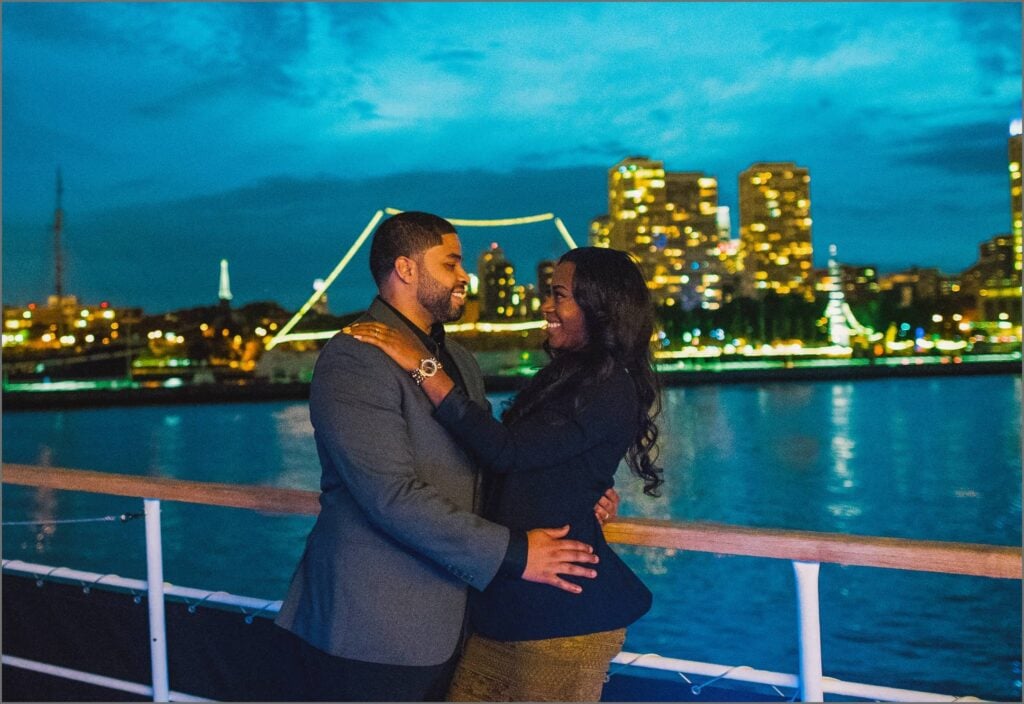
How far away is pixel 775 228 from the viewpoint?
442ft

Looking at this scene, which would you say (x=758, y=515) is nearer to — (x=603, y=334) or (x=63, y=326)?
(x=603, y=334)

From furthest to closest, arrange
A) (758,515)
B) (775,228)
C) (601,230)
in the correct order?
1. (775,228)
2. (601,230)
3. (758,515)

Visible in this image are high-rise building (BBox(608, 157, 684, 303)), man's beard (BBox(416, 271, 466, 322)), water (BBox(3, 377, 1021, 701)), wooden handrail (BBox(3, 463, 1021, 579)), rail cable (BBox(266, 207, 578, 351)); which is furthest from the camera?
high-rise building (BBox(608, 157, 684, 303))

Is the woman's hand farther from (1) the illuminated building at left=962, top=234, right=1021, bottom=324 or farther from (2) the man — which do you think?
(1) the illuminated building at left=962, top=234, right=1021, bottom=324

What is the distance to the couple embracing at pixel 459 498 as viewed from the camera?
5.43 feet

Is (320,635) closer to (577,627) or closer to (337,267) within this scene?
(577,627)

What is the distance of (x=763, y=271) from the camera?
131500 mm

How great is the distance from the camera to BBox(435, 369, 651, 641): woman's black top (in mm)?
1684

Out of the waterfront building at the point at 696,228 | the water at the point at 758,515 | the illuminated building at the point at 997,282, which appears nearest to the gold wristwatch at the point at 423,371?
the water at the point at 758,515

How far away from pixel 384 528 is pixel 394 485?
7 centimetres

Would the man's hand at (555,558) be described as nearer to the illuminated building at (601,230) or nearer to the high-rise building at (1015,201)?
the high-rise building at (1015,201)

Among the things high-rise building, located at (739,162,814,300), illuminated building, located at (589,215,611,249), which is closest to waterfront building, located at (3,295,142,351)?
illuminated building, located at (589,215,611,249)

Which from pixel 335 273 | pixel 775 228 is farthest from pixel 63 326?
pixel 775 228

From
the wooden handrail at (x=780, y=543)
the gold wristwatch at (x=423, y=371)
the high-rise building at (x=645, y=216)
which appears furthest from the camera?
the high-rise building at (x=645, y=216)
